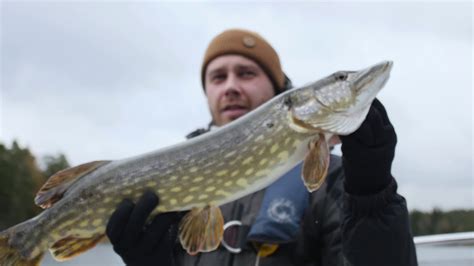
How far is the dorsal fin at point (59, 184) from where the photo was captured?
7.67 ft

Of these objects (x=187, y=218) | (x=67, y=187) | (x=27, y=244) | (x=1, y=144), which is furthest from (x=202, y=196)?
(x=1, y=144)

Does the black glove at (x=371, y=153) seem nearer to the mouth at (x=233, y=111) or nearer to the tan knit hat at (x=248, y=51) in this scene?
the mouth at (x=233, y=111)

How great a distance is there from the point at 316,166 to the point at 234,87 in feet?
3.68

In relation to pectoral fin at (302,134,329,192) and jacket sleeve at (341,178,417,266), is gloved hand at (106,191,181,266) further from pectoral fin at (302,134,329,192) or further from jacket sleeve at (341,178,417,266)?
jacket sleeve at (341,178,417,266)

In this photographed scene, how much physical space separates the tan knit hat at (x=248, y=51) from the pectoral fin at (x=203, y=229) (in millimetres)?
1402

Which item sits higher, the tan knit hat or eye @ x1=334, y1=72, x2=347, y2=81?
the tan knit hat

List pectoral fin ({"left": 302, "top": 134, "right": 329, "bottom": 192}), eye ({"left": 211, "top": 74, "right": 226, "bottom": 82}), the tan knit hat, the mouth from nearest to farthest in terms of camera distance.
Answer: pectoral fin ({"left": 302, "top": 134, "right": 329, "bottom": 192}) → the mouth → eye ({"left": 211, "top": 74, "right": 226, "bottom": 82}) → the tan knit hat

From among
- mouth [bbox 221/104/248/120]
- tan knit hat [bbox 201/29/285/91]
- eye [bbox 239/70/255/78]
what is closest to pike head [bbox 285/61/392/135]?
mouth [bbox 221/104/248/120]

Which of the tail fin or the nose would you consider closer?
the tail fin

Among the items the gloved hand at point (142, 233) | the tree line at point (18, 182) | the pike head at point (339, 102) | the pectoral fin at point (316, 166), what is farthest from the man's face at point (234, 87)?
the tree line at point (18, 182)

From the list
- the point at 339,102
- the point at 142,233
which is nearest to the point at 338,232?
the point at 339,102

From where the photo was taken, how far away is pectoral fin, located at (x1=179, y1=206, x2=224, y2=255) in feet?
7.48

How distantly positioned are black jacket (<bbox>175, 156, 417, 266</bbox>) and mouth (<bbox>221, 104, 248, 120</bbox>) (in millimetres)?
483

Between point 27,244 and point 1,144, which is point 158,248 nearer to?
point 27,244
